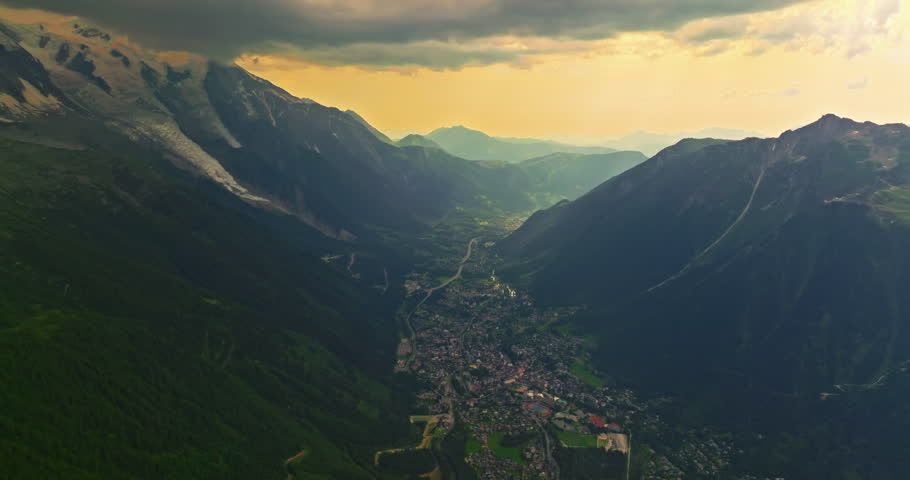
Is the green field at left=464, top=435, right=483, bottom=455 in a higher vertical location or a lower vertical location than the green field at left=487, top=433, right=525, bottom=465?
lower

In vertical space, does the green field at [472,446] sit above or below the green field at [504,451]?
below

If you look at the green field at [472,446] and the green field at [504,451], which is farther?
the green field at [472,446]

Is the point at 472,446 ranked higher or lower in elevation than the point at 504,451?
lower

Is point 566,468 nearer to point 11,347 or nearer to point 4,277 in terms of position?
point 11,347

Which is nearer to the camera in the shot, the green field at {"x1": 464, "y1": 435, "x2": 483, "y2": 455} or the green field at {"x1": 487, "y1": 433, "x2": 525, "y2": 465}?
the green field at {"x1": 487, "y1": 433, "x2": 525, "y2": 465}

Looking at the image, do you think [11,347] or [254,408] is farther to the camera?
[254,408]

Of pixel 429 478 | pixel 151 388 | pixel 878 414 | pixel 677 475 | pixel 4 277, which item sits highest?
pixel 4 277

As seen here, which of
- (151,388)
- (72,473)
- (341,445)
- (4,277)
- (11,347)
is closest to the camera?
(72,473)

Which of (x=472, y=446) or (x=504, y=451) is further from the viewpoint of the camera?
(x=472, y=446)

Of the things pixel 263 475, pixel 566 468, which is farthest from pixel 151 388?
pixel 566 468

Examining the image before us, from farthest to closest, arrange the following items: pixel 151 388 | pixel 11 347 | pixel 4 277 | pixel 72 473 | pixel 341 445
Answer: pixel 341 445 → pixel 4 277 → pixel 151 388 → pixel 11 347 → pixel 72 473

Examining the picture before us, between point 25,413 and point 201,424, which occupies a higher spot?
point 25,413
